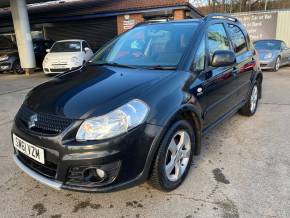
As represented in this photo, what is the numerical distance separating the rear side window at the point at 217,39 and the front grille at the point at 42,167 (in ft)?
7.19

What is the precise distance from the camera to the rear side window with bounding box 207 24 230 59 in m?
3.64

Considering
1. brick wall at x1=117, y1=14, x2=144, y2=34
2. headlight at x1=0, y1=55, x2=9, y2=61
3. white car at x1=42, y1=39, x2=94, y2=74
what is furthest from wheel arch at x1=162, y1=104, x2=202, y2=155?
brick wall at x1=117, y1=14, x2=144, y2=34

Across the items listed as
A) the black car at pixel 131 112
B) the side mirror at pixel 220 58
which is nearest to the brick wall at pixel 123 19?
the black car at pixel 131 112

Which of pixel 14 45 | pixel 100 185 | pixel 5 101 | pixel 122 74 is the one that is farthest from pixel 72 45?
pixel 100 185

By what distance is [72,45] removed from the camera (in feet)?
41.4

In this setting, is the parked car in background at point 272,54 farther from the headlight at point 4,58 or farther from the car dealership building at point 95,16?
the headlight at point 4,58

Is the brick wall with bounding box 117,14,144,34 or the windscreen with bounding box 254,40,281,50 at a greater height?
the brick wall with bounding box 117,14,144,34

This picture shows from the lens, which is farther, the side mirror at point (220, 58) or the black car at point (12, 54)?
the black car at point (12, 54)

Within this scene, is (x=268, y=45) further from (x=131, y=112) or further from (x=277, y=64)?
(x=131, y=112)

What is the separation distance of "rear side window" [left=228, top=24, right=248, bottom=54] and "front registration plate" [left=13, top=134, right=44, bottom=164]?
10.4 ft

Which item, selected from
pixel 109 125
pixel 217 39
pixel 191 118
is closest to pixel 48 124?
pixel 109 125

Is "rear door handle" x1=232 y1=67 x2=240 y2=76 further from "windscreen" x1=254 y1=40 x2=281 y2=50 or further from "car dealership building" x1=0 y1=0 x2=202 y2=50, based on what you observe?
"car dealership building" x1=0 y1=0 x2=202 y2=50

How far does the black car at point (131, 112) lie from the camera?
2408mm

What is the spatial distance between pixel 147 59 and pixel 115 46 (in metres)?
0.75
